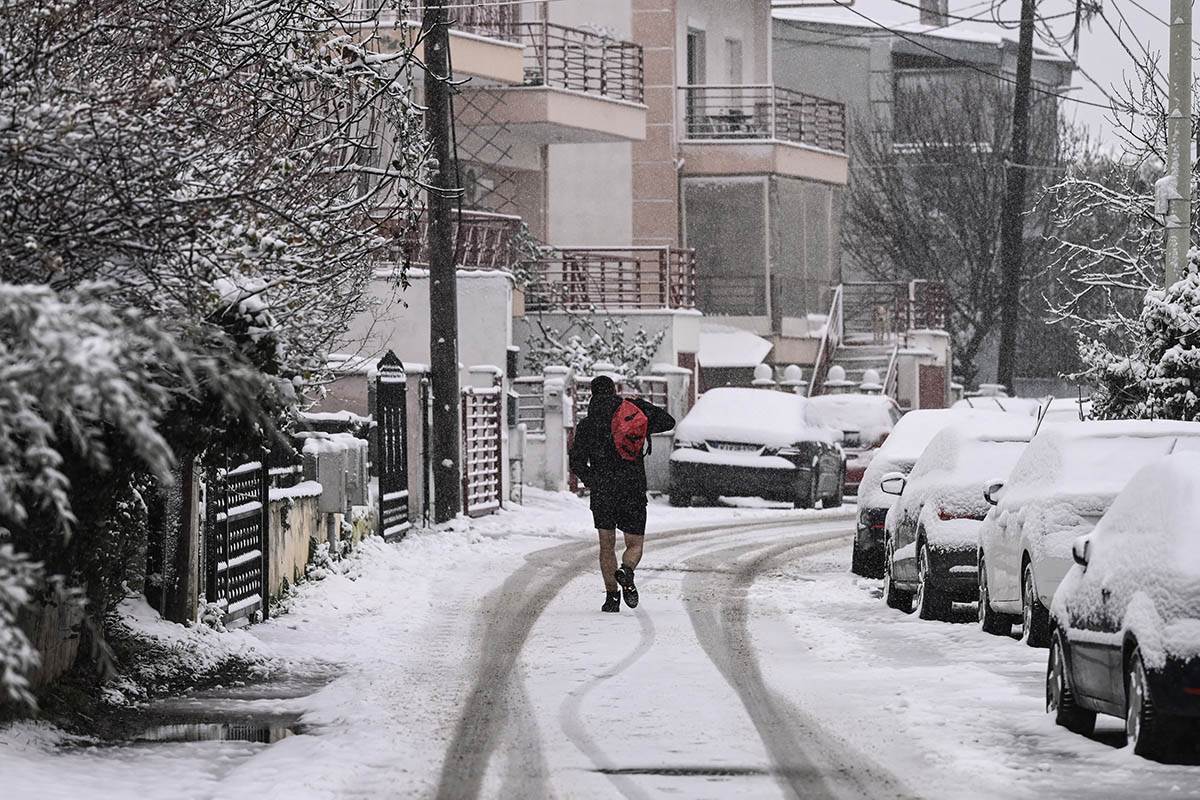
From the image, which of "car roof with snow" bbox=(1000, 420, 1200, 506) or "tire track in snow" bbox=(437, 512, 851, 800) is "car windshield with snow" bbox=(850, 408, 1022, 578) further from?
"car roof with snow" bbox=(1000, 420, 1200, 506)

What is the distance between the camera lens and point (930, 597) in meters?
16.8

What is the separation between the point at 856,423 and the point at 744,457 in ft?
13.8

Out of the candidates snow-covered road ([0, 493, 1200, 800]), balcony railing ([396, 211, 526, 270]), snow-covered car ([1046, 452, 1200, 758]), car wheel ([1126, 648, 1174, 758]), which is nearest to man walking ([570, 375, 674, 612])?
snow-covered road ([0, 493, 1200, 800])

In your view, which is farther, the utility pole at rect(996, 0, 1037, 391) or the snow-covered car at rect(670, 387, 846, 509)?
the utility pole at rect(996, 0, 1037, 391)

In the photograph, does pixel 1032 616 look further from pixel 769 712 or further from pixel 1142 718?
pixel 1142 718

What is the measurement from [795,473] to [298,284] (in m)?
19.5

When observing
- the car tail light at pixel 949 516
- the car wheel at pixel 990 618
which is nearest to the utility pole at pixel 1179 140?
the car tail light at pixel 949 516

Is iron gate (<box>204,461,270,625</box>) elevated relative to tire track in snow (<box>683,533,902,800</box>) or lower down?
elevated

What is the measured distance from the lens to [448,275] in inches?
1017

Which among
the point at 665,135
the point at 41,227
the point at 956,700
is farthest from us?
the point at 665,135

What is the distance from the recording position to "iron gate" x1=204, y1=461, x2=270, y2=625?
14.3 meters

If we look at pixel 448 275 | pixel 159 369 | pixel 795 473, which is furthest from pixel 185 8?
pixel 795 473

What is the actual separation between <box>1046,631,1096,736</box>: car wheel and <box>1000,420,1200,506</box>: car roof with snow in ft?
8.04

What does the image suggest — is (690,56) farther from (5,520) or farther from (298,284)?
(5,520)
